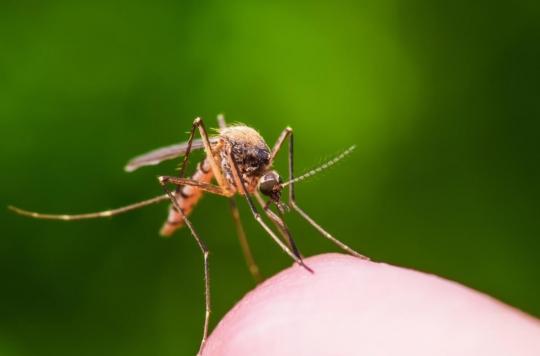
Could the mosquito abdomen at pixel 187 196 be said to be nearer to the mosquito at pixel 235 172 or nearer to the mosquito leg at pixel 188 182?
the mosquito at pixel 235 172

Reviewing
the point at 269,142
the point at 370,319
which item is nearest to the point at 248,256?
the point at 269,142

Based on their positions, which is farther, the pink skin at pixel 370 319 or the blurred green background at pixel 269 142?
the blurred green background at pixel 269 142

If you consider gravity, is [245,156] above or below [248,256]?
above

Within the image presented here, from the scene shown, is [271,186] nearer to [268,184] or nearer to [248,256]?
[268,184]

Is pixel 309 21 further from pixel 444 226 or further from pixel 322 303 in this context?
pixel 322 303

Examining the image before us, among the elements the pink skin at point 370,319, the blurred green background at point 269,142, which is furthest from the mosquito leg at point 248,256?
the pink skin at point 370,319

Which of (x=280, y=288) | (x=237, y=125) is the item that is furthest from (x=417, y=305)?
(x=237, y=125)
